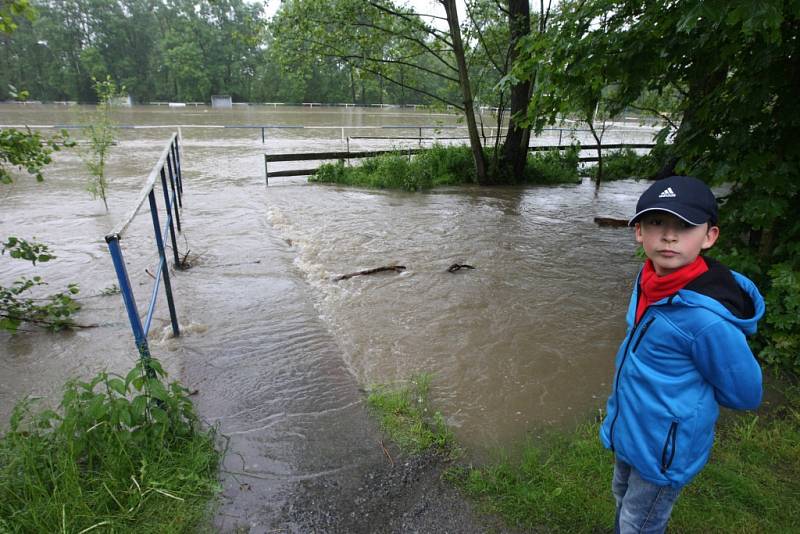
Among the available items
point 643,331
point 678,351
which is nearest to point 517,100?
point 643,331

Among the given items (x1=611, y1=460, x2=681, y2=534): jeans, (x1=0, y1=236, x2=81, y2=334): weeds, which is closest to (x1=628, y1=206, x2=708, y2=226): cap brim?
(x1=611, y1=460, x2=681, y2=534): jeans

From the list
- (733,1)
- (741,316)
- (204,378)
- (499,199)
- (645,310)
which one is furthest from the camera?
(499,199)

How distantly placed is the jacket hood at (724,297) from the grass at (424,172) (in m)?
10.3

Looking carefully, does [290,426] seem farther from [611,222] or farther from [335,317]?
[611,222]

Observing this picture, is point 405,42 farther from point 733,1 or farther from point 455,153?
point 733,1

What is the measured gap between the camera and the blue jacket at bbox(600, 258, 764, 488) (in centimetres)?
149

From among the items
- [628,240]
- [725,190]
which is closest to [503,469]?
[628,240]

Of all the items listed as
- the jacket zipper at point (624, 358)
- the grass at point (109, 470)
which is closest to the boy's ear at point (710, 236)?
the jacket zipper at point (624, 358)

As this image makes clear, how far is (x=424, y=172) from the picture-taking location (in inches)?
481

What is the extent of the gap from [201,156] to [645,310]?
57.7ft

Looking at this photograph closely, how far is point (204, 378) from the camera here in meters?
3.64

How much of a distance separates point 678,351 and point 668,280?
0.24m

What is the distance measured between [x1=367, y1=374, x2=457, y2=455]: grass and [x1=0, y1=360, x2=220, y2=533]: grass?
1078 millimetres

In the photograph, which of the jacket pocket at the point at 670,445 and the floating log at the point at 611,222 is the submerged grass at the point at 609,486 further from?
the floating log at the point at 611,222
